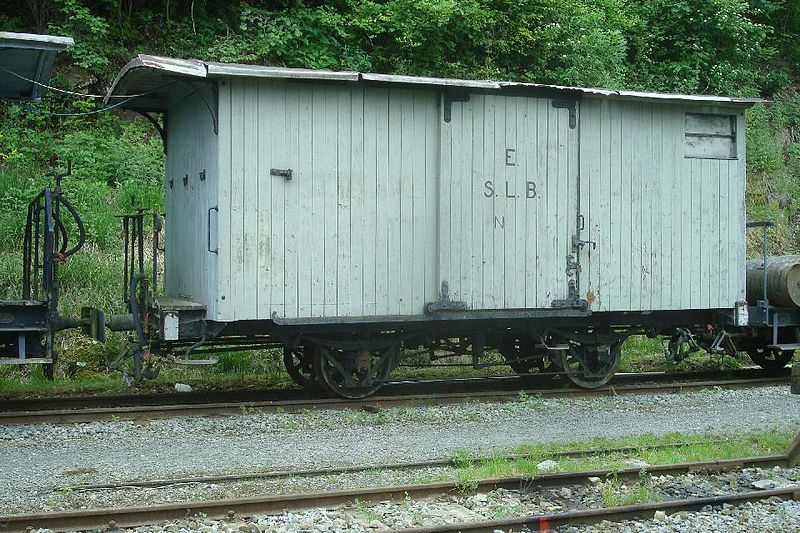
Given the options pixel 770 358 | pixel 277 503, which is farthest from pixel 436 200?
pixel 770 358

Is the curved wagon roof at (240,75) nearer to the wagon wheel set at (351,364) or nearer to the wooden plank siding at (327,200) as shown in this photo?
the wooden plank siding at (327,200)

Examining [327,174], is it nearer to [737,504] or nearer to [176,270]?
[176,270]

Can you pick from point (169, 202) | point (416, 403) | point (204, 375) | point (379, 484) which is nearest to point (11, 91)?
point (169, 202)

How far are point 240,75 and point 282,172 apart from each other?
1.10 metres

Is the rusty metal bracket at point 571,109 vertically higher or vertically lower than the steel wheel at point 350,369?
higher

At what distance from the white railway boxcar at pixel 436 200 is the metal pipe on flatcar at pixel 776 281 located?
808 millimetres

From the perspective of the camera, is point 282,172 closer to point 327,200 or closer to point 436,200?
point 327,200

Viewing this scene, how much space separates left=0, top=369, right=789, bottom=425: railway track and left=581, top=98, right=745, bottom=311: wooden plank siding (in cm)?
112

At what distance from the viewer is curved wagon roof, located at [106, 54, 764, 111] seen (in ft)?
29.7

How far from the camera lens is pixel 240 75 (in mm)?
9109

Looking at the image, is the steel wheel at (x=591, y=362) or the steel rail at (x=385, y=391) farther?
the steel wheel at (x=591, y=362)

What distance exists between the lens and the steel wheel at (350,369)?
10.1 meters

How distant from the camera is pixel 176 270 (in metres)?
11.2

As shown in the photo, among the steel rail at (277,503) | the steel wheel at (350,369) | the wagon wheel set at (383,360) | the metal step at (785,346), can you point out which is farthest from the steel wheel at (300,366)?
the metal step at (785,346)
